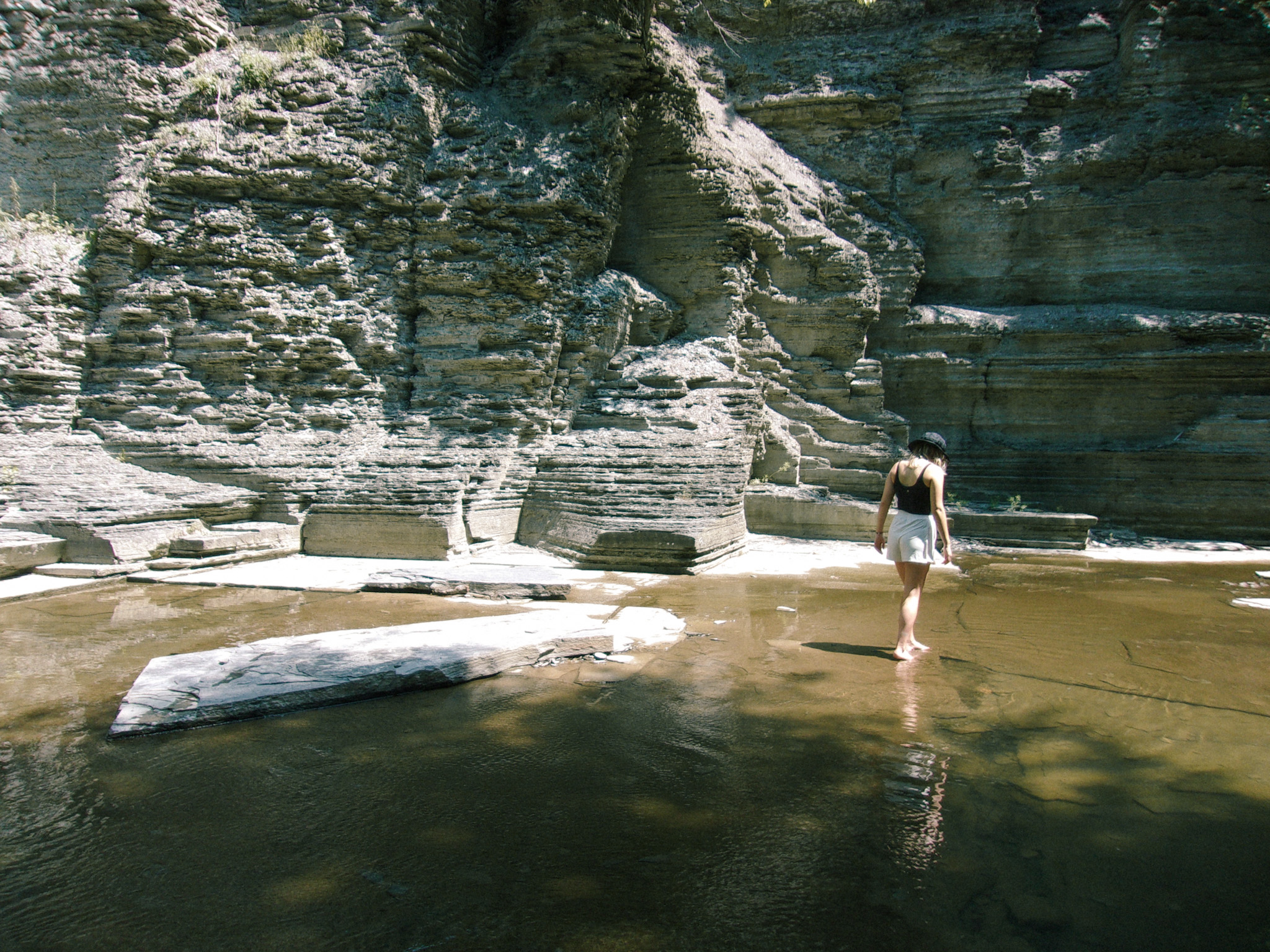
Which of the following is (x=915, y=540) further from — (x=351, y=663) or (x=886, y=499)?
(x=351, y=663)

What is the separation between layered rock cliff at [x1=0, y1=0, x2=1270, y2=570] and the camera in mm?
9281


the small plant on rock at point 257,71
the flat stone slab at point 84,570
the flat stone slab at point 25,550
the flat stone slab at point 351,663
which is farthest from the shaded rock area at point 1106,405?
the flat stone slab at point 25,550

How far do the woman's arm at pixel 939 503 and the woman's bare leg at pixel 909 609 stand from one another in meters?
0.19

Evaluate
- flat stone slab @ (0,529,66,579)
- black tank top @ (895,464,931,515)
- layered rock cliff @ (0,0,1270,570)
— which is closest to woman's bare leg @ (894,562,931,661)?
black tank top @ (895,464,931,515)

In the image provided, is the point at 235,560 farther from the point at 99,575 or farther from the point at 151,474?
→ the point at 151,474

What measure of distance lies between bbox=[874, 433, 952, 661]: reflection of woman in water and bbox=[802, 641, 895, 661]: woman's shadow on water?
0.48 feet

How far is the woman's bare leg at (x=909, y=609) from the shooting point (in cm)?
444

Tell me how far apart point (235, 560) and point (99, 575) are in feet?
4.06

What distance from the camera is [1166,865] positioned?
2271 millimetres

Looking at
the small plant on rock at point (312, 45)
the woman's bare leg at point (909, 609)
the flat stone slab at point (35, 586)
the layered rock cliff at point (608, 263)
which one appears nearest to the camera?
the woman's bare leg at point (909, 609)

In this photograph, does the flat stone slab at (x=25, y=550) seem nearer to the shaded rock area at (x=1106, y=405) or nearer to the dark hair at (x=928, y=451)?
the dark hair at (x=928, y=451)

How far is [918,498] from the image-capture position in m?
4.66

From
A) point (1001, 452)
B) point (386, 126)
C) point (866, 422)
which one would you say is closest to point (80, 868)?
point (386, 126)

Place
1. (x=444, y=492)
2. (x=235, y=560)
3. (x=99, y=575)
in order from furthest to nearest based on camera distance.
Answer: (x=444, y=492) < (x=235, y=560) < (x=99, y=575)
